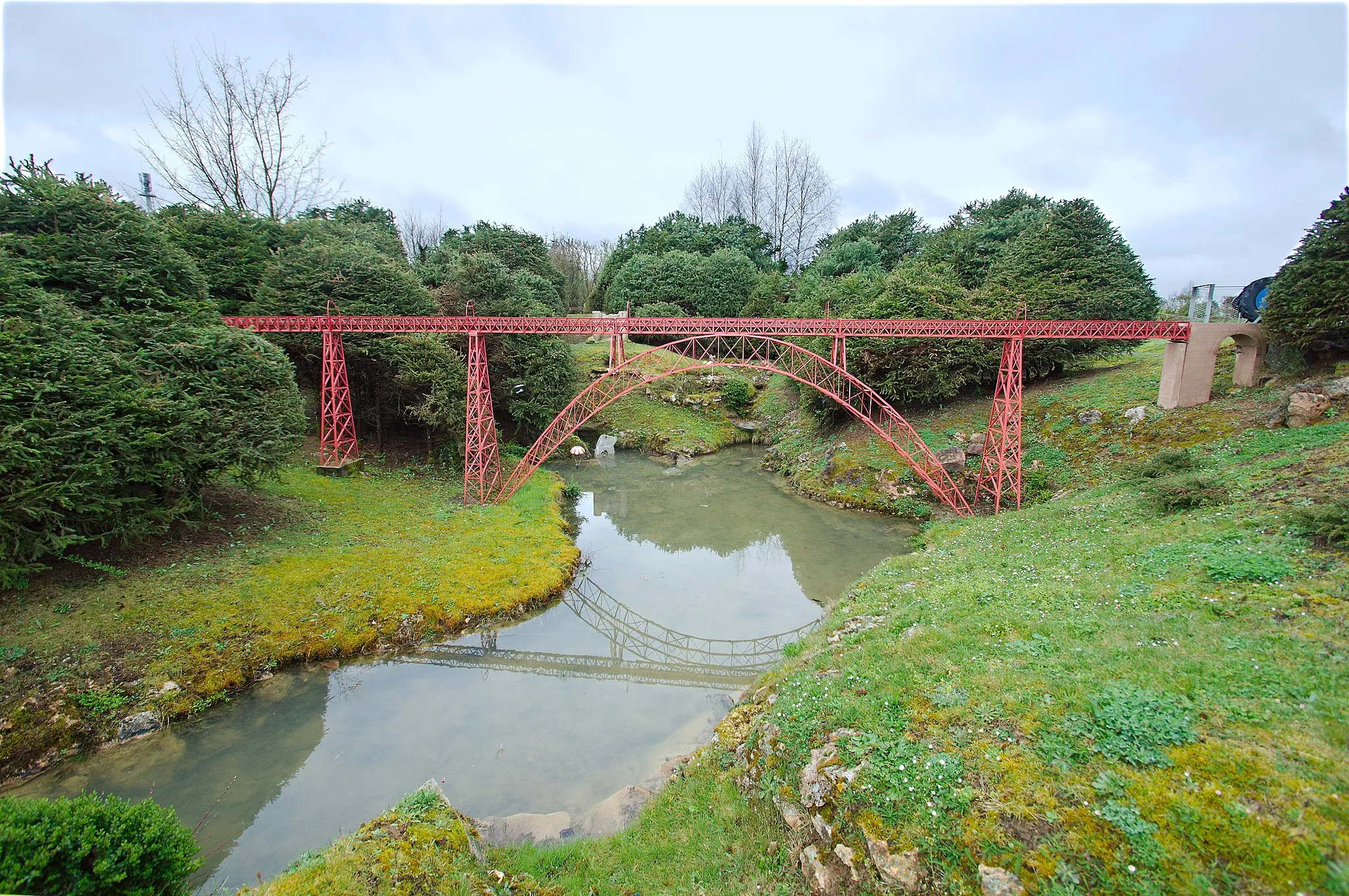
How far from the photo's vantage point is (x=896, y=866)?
4.93 metres

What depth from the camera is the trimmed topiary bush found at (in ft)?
13.9

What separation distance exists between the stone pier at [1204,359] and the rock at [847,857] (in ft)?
59.6

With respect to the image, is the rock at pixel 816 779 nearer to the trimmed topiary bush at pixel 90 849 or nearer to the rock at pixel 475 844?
the rock at pixel 475 844

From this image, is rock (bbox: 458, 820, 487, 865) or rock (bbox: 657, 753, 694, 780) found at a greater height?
rock (bbox: 458, 820, 487, 865)

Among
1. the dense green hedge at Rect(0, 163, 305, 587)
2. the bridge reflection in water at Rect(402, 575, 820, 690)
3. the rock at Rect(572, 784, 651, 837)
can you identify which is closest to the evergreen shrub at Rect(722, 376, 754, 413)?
the bridge reflection in water at Rect(402, 575, 820, 690)

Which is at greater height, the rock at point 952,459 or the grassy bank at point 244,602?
the rock at point 952,459

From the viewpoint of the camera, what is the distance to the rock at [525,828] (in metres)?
7.11

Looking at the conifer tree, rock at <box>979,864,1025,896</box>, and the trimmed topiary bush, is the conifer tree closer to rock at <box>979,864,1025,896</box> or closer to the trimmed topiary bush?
rock at <box>979,864,1025,896</box>

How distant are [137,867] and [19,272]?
1247cm

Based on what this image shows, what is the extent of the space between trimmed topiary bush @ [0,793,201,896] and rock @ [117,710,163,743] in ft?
16.0

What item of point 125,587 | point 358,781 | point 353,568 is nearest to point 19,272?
point 125,587

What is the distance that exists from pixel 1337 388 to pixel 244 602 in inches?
961

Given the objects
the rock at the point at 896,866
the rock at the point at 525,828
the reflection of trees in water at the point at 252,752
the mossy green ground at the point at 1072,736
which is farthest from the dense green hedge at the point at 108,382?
the rock at the point at 896,866

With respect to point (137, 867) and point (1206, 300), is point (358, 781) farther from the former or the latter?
point (1206, 300)
